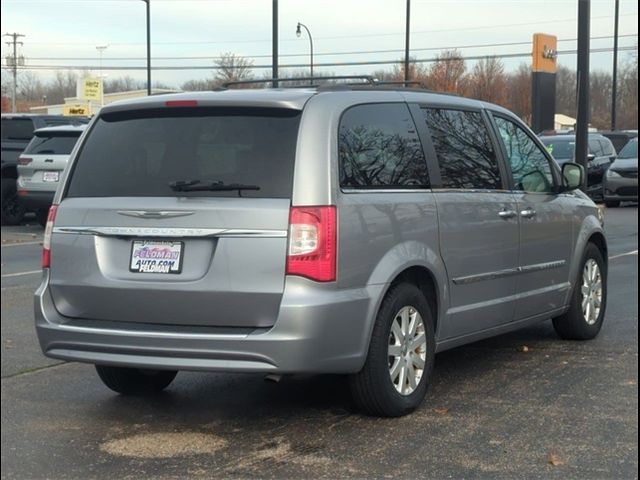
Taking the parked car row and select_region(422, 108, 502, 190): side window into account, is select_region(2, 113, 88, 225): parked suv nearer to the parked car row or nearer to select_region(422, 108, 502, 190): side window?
the parked car row

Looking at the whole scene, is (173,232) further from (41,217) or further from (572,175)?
(41,217)

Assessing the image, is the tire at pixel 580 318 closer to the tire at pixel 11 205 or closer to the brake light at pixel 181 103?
the brake light at pixel 181 103

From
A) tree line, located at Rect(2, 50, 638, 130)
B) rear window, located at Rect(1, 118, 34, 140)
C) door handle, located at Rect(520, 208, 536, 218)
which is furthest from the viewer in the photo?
rear window, located at Rect(1, 118, 34, 140)

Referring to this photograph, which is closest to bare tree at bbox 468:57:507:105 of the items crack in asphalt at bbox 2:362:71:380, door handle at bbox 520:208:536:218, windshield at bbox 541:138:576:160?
windshield at bbox 541:138:576:160

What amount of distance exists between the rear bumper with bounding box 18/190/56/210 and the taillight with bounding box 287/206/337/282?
1413cm

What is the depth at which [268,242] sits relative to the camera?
4812 millimetres

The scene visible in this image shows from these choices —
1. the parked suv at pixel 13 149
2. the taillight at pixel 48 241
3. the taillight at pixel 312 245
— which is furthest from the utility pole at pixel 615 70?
the parked suv at pixel 13 149

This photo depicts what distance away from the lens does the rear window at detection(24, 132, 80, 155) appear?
1833cm

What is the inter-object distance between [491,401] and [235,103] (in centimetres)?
224

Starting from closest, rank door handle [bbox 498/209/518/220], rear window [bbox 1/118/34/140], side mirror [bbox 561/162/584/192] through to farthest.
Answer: door handle [bbox 498/209/518/220] < side mirror [bbox 561/162/584/192] < rear window [bbox 1/118/34/140]

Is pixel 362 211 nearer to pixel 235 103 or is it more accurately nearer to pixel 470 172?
pixel 235 103

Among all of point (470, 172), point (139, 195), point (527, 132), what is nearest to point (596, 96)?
point (527, 132)

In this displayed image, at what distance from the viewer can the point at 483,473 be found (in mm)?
4480

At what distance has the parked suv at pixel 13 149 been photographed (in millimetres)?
20016
